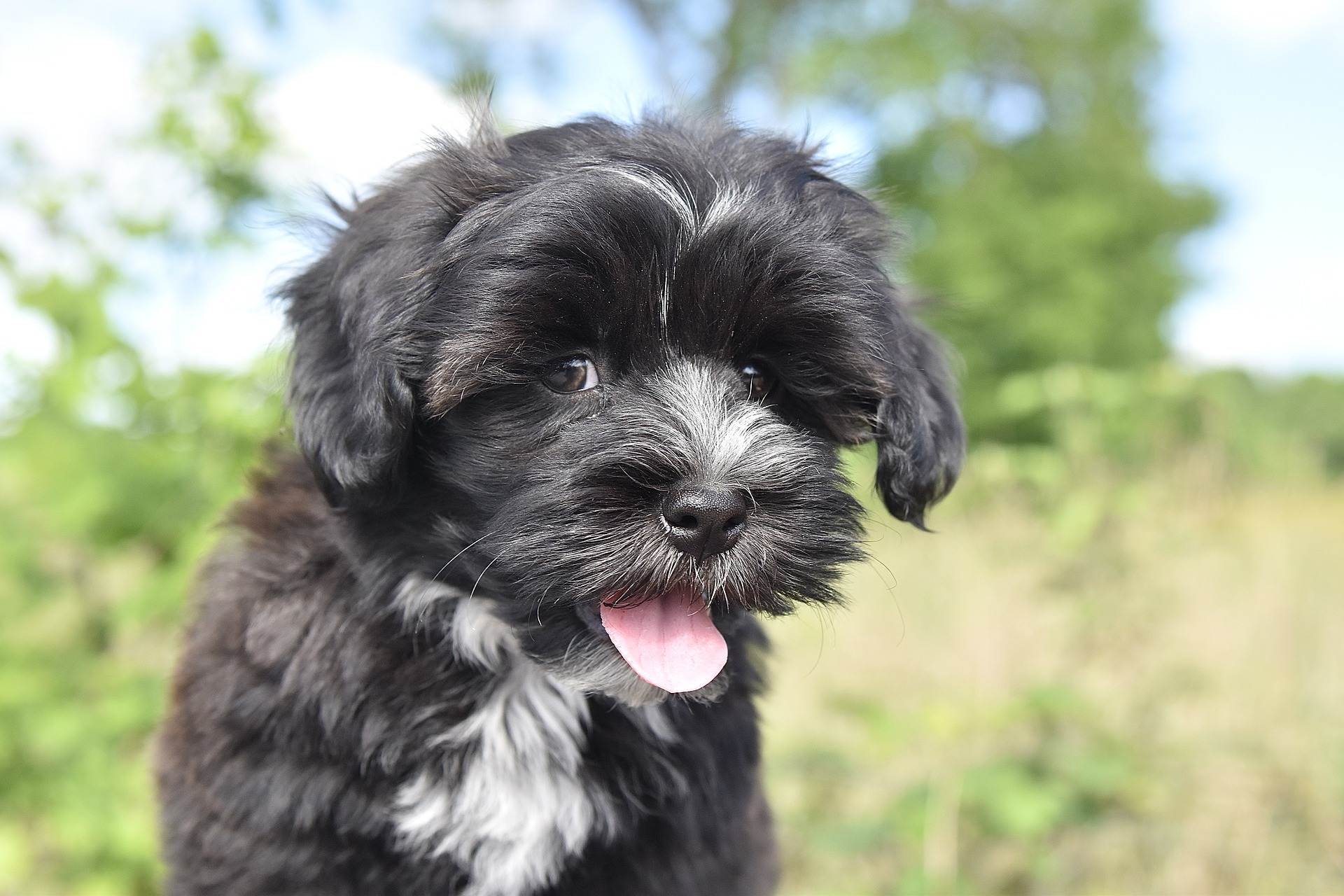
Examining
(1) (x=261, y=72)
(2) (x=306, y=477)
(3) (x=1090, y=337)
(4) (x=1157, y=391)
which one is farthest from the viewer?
(3) (x=1090, y=337)

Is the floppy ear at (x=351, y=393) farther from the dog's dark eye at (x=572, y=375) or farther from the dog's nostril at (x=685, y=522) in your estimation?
the dog's nostril at (x=685, y=522)

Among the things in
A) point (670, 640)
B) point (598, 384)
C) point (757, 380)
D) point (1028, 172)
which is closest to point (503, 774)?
point (670, 640)

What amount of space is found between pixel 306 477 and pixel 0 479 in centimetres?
266

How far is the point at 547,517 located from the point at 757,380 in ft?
2.24

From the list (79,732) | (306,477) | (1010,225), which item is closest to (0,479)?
(79,732)

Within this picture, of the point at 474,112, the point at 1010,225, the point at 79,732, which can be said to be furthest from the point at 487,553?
the point at 1010,225

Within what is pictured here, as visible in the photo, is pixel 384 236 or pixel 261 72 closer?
pixel 384 236

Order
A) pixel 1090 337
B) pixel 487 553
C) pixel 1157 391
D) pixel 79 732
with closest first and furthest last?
1. pixel 487 553
2. pixel 79 732
3. pixel 1157 391
4. pixel 1090 337

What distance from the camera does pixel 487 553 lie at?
2406 mm

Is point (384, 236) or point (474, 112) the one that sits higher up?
point (474, 112)

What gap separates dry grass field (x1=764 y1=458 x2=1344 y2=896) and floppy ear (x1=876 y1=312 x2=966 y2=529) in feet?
5.08

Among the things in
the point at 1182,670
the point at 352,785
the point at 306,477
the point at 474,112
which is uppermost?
the point at 474,112

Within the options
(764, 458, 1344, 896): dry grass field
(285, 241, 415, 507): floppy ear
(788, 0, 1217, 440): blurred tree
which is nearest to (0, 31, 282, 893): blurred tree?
(285, 241, 415, 507): floppy ear

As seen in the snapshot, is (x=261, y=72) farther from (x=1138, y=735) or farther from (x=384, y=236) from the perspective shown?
(x=1138, y=735)
